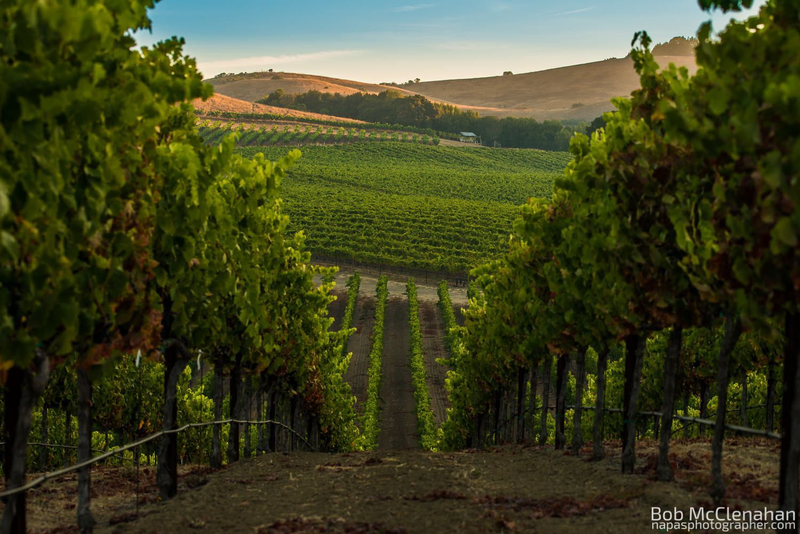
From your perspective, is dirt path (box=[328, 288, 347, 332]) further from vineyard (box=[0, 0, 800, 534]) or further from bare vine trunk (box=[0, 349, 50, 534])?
bare vine trunk (box=[0, 349, 50, 534])

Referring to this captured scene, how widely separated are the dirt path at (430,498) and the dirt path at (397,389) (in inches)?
1050

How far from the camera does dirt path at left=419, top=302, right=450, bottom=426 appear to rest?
5016 centimetres

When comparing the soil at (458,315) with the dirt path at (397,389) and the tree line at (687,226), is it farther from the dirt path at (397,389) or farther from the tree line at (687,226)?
the tree line at (687,226)

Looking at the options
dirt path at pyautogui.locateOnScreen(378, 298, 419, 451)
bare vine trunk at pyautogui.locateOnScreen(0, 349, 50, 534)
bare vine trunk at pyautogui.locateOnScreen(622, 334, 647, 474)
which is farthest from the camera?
dirt path at pyautogui.locateOnScreen(378, 298, 419, 451)

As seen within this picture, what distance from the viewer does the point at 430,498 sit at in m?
12.0

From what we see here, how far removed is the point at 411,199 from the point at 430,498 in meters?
116

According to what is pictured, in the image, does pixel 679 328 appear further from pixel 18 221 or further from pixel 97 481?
pixel 97 481

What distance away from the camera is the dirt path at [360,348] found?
52106mm

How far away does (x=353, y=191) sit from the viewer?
5433 inches

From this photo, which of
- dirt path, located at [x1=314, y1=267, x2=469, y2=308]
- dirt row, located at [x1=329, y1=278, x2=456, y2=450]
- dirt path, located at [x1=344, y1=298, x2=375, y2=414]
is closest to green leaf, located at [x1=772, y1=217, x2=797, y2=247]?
dirt row, located at [x1=329, y1=278, x2=456, y2=450]

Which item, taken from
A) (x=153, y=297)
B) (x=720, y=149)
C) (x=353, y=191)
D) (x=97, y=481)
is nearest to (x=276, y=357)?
(x=97, y=481)

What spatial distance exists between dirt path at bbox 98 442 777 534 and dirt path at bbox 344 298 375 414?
A: 32.9 meters

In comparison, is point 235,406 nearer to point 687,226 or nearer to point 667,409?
point 667,409

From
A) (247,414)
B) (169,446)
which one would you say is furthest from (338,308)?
(169,446)
